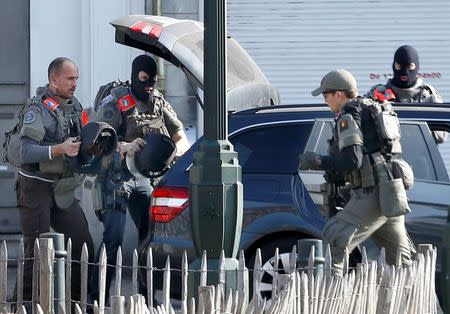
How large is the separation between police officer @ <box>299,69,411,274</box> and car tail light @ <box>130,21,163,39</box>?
90.1 inches

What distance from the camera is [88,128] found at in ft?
30.3

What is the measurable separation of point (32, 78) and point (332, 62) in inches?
129

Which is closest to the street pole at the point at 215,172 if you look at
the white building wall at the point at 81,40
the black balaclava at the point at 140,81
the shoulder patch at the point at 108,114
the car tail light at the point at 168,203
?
the car tail light at the point at 168,203

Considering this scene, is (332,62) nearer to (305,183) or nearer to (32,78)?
(32,78)

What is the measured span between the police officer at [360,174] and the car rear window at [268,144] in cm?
56

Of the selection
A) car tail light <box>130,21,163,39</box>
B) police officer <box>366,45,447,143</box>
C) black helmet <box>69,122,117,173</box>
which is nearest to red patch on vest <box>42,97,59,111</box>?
black helmet <box>69,122,117,173</box>

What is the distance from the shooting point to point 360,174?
8398 mm

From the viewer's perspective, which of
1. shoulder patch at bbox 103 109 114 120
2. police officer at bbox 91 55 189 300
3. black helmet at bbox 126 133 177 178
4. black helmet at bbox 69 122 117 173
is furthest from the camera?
shoulder patch at bbox 103 109 114 120

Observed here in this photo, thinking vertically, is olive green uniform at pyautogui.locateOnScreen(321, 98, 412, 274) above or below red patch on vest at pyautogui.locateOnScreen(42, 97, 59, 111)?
below

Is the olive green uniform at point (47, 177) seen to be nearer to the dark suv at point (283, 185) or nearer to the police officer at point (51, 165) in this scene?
the police officer at point (51, 165)

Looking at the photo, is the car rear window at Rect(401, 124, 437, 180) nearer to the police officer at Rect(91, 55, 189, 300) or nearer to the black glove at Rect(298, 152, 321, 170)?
the black glove at Rect(298, 152, 321, 170)

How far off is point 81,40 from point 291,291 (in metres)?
8.02

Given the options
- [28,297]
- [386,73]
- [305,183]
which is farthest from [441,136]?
[386,73]

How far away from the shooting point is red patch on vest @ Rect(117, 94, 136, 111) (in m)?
10.1
